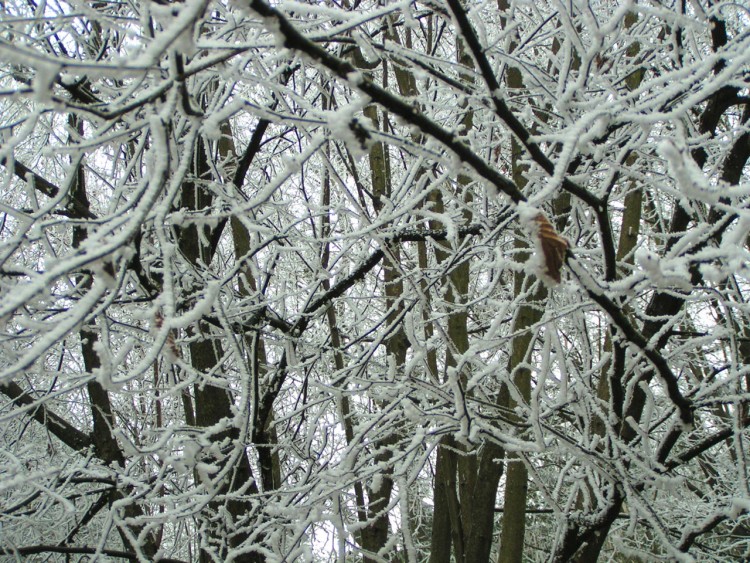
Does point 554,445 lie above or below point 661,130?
below

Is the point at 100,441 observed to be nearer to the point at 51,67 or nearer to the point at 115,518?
the point at 115,518

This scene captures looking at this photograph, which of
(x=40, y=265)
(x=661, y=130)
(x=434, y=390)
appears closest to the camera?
(x=434, y=390)

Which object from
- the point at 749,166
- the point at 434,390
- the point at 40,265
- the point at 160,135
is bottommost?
the point at 434,390

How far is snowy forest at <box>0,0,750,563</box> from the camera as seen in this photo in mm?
968

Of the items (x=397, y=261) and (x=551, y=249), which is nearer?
(x=551, y=249)

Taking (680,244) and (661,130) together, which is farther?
(661,130)

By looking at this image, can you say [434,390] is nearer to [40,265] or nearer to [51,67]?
[51,67]

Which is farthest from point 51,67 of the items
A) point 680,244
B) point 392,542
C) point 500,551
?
point 500,551

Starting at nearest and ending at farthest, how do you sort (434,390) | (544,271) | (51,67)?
(51,67) < (544,271) < (434,390)

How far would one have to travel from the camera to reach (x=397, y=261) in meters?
2.75

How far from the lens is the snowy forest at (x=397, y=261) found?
97 centimetres

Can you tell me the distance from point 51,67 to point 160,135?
154 millimetres

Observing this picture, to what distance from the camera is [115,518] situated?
7.79 feet

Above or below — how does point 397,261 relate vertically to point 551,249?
above
